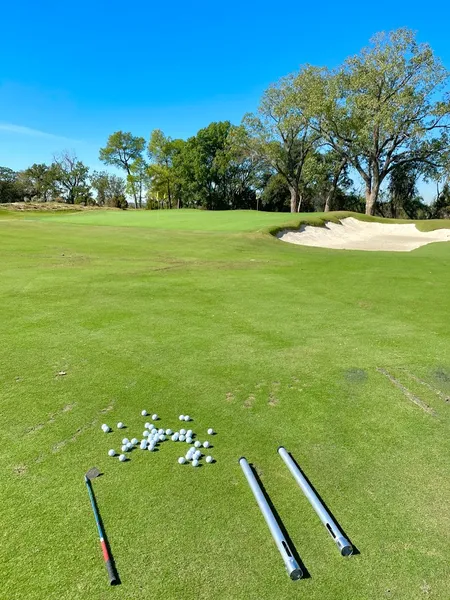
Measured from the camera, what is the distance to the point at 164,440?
353cm

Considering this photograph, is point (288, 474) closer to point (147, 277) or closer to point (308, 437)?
point (308, 437)

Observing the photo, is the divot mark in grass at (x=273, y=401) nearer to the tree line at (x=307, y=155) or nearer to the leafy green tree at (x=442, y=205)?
the tree line at (x=307, y=155)

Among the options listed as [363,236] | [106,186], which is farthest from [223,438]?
[106,186]

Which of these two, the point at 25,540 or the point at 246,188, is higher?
the point at 246,188

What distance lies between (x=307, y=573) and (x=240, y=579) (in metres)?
0.40

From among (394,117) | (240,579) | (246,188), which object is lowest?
(240,579)

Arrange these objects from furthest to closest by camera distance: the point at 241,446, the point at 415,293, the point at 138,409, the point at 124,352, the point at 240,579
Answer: the point at 415,293 < the point at 124,352 < the point at 138,409 < the point at 241,446 < the point at 240,579

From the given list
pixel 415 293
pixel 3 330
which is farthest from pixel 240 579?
pixel 415 293

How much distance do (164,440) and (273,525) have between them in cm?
133

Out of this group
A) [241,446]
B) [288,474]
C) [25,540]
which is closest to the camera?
[25,540]

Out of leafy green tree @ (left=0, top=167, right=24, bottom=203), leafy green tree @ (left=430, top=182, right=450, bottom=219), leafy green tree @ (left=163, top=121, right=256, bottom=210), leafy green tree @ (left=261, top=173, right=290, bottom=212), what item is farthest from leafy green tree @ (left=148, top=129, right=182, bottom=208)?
leafy green tree @ (left=430, top=182, right=450, bottom=219)

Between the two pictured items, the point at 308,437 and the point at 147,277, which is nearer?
the point at 308,437

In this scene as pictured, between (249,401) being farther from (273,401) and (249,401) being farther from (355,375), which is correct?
(355,375)

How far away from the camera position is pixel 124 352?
5227 mm
